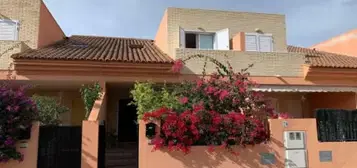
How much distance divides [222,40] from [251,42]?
2.38 meters

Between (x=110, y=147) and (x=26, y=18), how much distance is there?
10.8 metres

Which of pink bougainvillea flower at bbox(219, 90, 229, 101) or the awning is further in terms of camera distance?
the awning

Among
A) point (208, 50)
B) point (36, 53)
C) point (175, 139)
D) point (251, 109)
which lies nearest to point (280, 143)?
point (251, 109)

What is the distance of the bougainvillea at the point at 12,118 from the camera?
1355cm

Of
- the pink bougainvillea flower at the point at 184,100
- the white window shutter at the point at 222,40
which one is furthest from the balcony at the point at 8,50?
the white window shutter at the point at 222,40

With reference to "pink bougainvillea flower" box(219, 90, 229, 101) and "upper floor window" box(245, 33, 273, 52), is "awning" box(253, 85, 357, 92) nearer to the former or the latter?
"upper floor window" box(245, 33, 273, 52)

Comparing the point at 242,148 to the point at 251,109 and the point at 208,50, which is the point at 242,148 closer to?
the point at 251,109

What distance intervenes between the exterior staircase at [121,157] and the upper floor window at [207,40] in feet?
28.4

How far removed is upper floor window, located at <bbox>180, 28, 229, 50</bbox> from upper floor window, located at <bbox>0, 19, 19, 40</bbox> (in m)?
11.7

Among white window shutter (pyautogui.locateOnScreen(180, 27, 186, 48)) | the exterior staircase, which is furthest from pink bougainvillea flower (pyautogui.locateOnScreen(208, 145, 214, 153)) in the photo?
white window shutter (pyautogui.locateOnScreen(180, 27, 186, 48))

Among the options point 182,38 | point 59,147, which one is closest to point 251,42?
point 182,38

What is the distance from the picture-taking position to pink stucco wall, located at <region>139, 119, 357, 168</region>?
14.7 m

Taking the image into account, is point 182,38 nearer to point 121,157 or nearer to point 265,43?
point 265,43

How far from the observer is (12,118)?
45.3 ft
